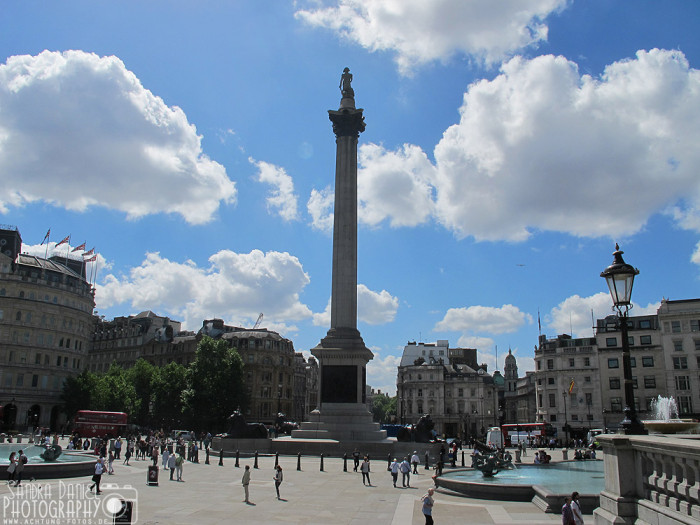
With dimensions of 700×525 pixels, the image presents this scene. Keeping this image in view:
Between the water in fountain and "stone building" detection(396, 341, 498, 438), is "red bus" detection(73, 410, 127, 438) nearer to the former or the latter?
"stone building" detection(396, 341, 498, 438)

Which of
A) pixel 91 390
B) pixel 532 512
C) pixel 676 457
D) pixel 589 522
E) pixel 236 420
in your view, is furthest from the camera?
pixel 91 390

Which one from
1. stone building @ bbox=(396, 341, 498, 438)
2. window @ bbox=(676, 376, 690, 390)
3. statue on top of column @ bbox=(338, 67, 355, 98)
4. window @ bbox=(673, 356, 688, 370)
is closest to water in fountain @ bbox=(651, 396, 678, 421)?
window @ bbox=(676, 376, 690, 390)

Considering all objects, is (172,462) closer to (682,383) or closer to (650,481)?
(650,481)

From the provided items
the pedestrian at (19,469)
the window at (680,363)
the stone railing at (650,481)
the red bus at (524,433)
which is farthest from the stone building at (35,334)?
the window at (680,363)

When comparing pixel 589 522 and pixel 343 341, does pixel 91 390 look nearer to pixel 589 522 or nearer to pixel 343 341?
pixel 343 341

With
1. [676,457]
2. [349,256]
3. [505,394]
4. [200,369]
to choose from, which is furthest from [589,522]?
[505,394]

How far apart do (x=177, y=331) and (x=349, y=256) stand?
84195mm

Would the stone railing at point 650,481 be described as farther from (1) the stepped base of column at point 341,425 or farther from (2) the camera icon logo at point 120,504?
(1) the stepped base of column at point 341,425

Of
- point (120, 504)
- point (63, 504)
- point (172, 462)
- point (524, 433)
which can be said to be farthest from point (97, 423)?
point (120, 504)

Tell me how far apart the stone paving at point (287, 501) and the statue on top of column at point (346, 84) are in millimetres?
40288

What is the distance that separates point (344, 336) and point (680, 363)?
174 ft

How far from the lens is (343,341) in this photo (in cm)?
4891

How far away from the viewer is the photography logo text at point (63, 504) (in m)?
16.5

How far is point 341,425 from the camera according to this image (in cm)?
4584
